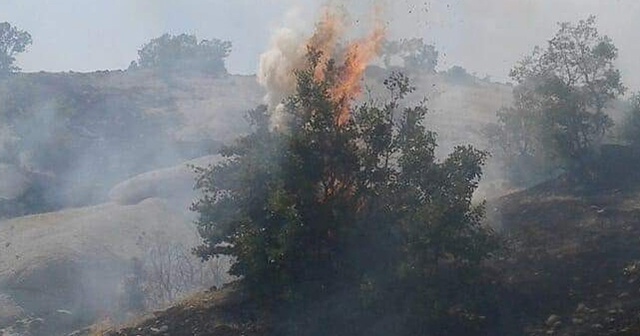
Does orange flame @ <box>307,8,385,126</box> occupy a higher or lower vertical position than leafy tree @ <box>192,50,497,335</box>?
higher

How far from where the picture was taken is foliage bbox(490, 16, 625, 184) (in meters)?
36.3

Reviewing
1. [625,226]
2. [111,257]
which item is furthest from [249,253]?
[111,257]

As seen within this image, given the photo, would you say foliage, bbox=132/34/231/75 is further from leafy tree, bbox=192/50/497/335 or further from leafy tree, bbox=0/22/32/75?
leafy tree, bbox=192/50/497/335

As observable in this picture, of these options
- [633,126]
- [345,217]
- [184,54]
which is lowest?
[345,217]

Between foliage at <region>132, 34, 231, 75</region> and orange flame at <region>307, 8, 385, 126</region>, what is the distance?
246 feet

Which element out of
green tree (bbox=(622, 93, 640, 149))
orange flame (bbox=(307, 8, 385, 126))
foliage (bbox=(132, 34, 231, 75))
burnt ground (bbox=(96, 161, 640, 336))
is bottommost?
burnt ground (bbox=(96, 161, 640, 336))

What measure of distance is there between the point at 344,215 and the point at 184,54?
88528 mm

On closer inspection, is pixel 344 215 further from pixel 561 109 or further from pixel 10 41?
pixel 10 41

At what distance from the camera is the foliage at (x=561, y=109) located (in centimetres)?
Result: 3631

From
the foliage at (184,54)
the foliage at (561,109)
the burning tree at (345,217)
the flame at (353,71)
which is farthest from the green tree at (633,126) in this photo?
the foliage at (184,54)

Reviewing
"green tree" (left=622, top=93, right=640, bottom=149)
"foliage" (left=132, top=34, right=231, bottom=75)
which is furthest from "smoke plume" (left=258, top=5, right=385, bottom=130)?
"foliage" (left=132, top=34, right=231, bottom=75)

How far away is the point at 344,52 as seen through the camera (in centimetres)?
2961

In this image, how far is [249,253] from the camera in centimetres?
2372

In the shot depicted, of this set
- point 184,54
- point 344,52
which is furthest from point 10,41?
point 344,52
